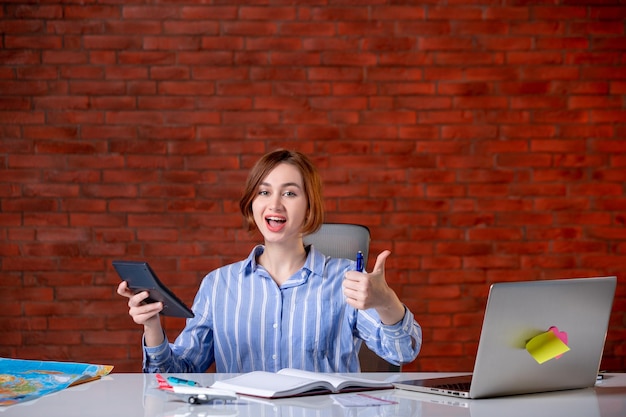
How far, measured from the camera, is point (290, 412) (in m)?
1.51

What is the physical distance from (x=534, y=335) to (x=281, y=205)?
86 cm

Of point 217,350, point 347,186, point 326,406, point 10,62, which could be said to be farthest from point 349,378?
point 10,62

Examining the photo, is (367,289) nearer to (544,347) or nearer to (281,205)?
(544,347)

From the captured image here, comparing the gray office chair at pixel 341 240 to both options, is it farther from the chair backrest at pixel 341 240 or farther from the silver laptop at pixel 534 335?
the silver laptop at pixel 534 335

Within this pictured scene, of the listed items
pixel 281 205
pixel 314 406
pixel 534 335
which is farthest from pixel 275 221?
pixel 534 335

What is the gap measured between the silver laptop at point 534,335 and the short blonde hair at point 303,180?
0.66 m

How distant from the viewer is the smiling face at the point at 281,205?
7.11 feet

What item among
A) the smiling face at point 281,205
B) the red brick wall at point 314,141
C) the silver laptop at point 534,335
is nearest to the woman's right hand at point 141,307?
the smiling face at point 281,205

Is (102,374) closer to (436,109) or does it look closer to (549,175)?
(436,109)

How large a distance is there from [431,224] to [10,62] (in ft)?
7.03

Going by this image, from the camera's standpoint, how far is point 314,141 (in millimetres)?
3699

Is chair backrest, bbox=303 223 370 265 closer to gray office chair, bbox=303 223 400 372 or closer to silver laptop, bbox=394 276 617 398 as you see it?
gray office chair, bbox=303 223 400 372

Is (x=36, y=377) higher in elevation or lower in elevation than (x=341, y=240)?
lower

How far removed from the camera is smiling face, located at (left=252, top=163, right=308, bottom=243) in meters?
2.17
